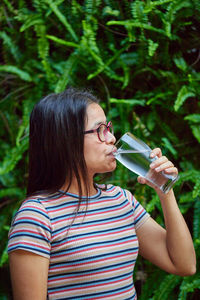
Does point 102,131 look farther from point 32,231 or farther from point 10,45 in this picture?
point 10,45

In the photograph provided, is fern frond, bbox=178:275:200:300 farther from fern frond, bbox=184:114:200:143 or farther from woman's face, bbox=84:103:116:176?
woman's face, bbox=84:103:116:176

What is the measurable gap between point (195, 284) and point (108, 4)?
175 cm

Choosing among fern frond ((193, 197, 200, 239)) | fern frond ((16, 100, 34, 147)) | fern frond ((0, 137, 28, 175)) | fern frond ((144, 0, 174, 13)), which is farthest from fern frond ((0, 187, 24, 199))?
fern frond ((144, 0, 174, 13))

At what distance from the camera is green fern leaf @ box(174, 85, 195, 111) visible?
2.02 m

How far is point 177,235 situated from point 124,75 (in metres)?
1.36

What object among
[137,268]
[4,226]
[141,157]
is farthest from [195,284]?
[4,226]

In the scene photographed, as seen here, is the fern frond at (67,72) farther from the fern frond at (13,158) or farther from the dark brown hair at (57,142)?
the dark brown hair at (57,142)

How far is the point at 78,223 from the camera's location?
111 cm

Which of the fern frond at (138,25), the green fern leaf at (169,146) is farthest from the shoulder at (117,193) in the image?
the fern frond at (138,25)

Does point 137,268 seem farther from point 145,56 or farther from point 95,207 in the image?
point 145,56

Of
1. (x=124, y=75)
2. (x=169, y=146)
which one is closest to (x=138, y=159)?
(x=169, y=146)

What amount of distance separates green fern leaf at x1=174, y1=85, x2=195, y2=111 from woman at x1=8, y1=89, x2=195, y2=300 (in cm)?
88

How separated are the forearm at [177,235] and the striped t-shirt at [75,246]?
0.54ft

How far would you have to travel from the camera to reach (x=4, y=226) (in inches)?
92.0
